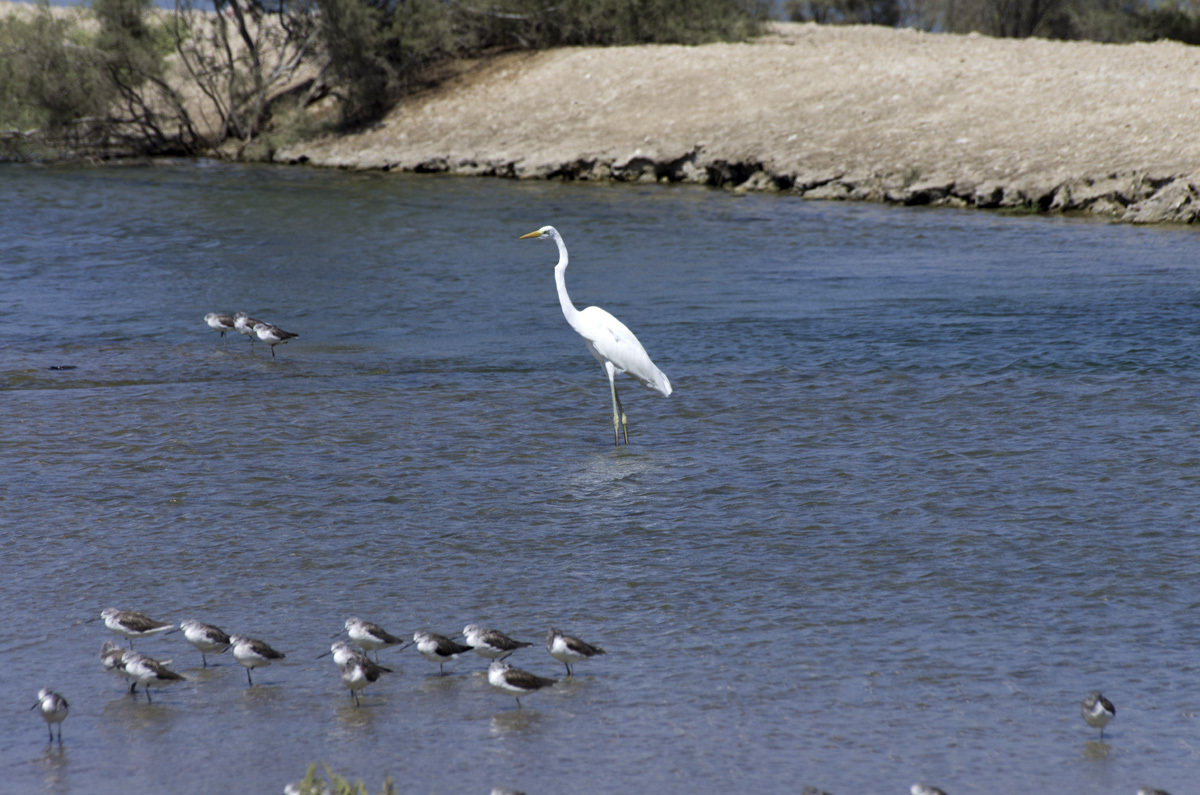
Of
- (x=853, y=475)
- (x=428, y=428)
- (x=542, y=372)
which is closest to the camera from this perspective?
(x=853, y=475)

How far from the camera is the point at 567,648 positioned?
6.12m

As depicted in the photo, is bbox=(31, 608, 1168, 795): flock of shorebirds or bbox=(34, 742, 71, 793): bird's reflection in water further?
bbox=(31, 608, 1168, 795): flock of shorebirds

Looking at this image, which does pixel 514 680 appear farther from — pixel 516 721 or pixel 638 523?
pixel 638 523

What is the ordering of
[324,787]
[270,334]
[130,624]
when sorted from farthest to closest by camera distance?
[270,334]
[130,624]
[324,787]

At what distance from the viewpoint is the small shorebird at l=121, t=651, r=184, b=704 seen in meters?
5.98

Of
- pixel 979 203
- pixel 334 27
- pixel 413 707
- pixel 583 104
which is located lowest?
pixel 413 707

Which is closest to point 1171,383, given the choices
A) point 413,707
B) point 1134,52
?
point 413,707

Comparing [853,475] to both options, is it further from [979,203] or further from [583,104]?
[583,104]

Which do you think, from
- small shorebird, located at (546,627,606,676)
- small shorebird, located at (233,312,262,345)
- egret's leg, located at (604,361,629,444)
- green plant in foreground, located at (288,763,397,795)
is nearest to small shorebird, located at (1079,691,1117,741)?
small shorebird, located at (546,627,606,676)

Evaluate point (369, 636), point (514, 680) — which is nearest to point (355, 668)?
point (369, 636)

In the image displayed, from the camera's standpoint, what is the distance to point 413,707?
612 centimetres

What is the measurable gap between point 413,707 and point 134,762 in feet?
4.25

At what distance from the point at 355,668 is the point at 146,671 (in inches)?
40.4

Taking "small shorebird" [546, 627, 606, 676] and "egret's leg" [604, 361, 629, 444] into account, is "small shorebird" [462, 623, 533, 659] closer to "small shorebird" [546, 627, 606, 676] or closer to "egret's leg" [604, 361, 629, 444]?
"small shorebird" [546, 627, 606, 676]
